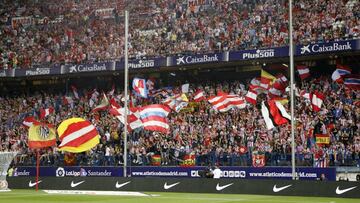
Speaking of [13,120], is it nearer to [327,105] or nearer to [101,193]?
[101,193]

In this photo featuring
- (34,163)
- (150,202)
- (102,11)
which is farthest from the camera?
(102,11)

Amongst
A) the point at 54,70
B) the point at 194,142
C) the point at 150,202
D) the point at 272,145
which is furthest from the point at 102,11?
the point at 150,202

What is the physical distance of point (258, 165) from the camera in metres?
39.9

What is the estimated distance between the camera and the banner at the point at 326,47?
41.3 metres

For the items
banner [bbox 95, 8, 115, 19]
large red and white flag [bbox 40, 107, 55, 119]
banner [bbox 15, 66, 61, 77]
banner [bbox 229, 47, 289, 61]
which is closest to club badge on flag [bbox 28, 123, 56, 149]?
large red and white flag [bbox 40, 107, 55, 119]

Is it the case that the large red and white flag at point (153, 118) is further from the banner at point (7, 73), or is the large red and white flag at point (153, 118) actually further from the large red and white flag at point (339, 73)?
the banner at point (7, 73)

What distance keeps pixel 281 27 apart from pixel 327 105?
7365 millimetres

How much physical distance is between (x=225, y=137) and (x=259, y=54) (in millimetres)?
6519

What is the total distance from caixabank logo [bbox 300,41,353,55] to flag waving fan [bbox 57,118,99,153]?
14879 mm

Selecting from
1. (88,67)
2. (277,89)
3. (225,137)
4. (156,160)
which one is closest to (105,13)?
(88,67)

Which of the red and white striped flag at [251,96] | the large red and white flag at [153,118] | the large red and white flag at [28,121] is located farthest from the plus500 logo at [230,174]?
the large red and white flag at [28,121]

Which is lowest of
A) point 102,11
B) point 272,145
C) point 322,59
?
point 272,145

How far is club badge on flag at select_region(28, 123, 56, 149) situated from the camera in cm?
4162

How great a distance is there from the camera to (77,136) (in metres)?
38.6
